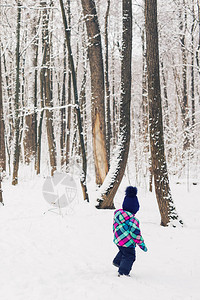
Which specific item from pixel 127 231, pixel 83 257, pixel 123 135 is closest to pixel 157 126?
pixel 123 135

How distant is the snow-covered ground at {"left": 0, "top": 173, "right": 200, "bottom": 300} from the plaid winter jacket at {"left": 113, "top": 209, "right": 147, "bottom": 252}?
1.51 ft

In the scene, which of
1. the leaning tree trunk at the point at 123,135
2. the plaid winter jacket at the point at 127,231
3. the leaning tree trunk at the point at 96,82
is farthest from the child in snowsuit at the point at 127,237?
the leaning tree trunk at the point at 96,82

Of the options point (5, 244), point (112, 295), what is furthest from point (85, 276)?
point (5, 244)

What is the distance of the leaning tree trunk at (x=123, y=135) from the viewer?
6785 millimetres

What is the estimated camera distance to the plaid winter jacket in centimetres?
360

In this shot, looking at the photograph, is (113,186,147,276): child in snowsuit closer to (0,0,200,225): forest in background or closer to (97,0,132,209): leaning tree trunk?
(97,0,132,209): leaning tree trunk

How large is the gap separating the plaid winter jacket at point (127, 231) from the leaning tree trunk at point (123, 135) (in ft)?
9.93

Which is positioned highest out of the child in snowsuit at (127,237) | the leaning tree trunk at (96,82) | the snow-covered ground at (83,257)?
the leaning tree trunk at (96,82)

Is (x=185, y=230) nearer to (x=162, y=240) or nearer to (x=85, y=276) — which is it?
(x=162, y=240)

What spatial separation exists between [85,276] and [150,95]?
400 centimetres

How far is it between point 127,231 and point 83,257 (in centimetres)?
103

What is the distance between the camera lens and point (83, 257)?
13.8 ft

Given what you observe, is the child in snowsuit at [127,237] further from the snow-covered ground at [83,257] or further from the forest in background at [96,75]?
the forest in background at [96,75]

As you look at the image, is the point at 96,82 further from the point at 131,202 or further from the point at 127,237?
the point at 127,237
